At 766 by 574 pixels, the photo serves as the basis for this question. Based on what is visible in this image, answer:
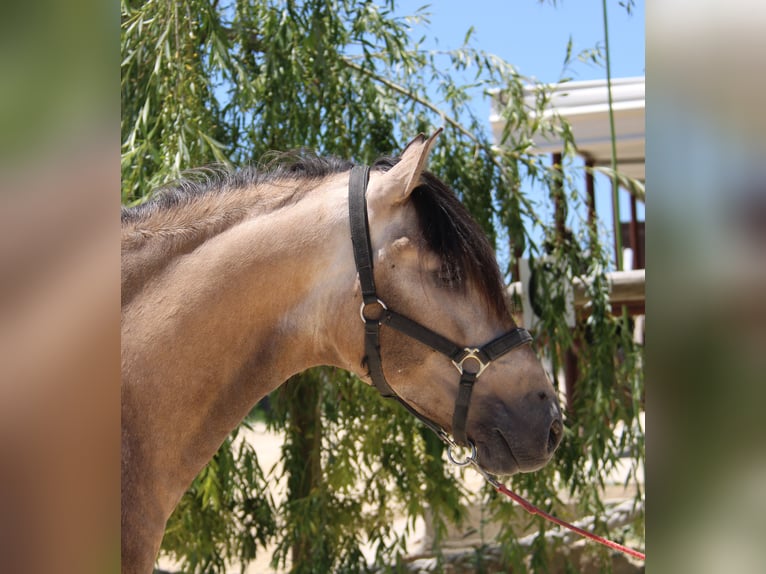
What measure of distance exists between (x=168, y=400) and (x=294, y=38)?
8.78 feet

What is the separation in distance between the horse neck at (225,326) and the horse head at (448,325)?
3.4 inches

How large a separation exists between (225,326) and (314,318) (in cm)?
20

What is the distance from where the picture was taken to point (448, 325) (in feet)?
5.40

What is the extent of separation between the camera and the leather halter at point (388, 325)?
1.61 metres

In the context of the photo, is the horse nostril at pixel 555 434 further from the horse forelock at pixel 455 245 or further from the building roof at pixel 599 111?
the building roof at pixel 599 111

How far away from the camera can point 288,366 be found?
1.69m

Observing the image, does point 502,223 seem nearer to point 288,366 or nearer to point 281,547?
point 281,547

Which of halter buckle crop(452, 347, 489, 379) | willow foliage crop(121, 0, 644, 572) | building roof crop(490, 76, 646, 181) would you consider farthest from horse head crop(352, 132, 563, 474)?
building roof crop(490, 76, 646, 181)

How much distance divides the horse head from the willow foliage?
1.92 meters

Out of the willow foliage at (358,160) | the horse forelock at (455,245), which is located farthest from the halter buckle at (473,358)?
the willow foliage at (358,160)

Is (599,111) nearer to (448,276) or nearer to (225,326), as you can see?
(448,276)

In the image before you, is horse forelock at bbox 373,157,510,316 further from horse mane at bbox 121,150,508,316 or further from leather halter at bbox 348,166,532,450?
leather halter at bbox 348,166,532,450

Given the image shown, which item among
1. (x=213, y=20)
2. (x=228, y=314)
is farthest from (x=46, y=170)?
(x=213, y=20)

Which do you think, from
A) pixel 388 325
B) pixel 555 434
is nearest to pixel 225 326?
pixel 388 325
